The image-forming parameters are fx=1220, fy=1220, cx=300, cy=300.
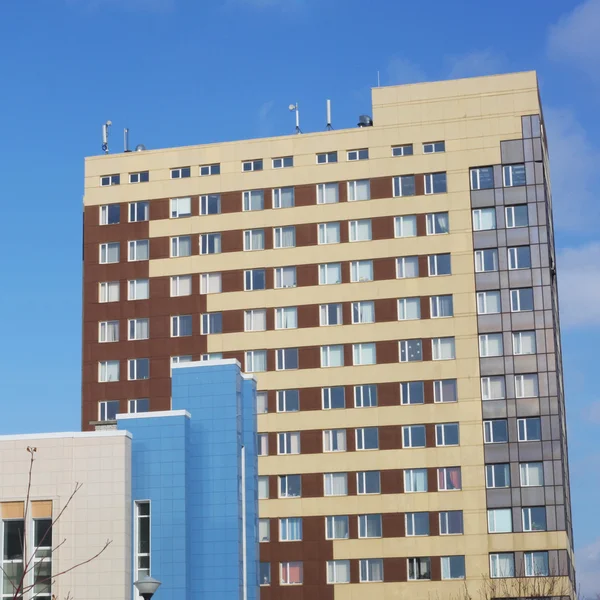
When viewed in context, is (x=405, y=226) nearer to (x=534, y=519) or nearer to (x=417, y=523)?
(x=417, y=523)

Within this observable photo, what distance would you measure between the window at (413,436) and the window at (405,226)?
14.3m

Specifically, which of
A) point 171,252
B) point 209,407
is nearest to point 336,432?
point 171,252

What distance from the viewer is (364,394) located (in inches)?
3509

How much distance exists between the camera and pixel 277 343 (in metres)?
91.4

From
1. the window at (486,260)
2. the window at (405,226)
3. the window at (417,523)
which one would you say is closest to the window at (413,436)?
the window at (417,523)

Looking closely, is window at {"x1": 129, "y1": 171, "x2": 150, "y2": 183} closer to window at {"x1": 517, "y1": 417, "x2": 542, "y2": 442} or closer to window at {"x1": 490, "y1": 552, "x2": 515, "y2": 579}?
window at {"x1": 517, "y1": 417, "x2": 542, "y2": 442}

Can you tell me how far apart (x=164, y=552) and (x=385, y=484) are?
1349 inches

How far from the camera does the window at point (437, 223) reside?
295 feet

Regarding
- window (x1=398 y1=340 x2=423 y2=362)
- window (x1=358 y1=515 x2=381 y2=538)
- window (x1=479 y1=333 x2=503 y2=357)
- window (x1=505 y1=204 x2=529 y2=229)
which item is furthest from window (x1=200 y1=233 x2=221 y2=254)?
window (x1=358 y1=515 x2=381 y2=538)

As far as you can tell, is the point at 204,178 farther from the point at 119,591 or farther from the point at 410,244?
the point at 119,591

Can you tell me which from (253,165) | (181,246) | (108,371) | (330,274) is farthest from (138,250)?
(330,274)

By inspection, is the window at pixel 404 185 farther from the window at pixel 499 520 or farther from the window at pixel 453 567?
the window at pixel 453 567

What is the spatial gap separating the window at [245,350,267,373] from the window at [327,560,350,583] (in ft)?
49.4

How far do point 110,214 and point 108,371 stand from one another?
41.3 feet
